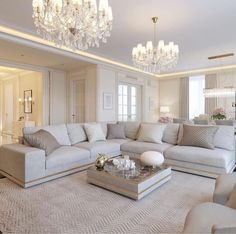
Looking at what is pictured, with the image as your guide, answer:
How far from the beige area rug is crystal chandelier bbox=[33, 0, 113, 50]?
2149mm

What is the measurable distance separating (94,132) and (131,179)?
197 cm

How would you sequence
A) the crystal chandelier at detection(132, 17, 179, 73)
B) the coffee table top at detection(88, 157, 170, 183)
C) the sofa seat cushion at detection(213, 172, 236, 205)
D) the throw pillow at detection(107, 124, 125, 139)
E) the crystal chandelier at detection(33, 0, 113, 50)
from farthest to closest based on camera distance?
the throw pillow at detection(107, 124, 125, 139)
the crystal chandelier at detection(132, 17, 179, 73)
the coffee table top at detection(88, 157, 170, 183)
the crystal chandelier at detection(33, 0, 113, 50)
the sofa seat cushion at detection(213, 172, 236, 205)

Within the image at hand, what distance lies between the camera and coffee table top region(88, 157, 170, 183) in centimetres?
246

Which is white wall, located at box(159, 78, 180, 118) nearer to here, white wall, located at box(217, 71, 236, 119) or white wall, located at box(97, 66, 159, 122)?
white wall, located at box(97, 66, 159, 122)

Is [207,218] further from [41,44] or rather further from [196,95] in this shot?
[196,95]

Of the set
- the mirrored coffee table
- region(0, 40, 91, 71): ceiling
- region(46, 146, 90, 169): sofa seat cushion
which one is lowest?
the mirrored coffee table

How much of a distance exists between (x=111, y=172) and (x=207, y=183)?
60.8 inches

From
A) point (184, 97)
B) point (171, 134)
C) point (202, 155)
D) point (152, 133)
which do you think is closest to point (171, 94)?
point (184, 97)

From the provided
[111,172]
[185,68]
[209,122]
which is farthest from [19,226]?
[185,68]

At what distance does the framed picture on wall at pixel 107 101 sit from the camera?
6.05 metres

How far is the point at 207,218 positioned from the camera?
4.27 feet

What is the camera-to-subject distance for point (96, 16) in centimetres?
253

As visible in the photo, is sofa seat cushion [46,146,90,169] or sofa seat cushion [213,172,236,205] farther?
sofa seat cushion [46,146,90,169]

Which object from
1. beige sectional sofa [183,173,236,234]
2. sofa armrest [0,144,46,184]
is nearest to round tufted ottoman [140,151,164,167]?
beige sectional sofa [183,173,236,234]
